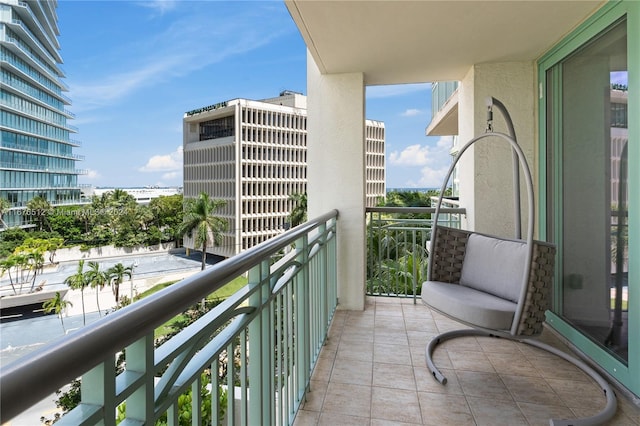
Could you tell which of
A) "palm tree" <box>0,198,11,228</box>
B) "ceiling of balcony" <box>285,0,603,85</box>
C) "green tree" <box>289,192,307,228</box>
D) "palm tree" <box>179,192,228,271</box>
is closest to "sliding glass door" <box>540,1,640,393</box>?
"ceiling of balcony" <box>285,0,603,85</box>

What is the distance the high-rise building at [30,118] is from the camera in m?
19.2

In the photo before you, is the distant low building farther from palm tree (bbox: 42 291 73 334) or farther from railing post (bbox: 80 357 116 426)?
railing post (bbox: 80 357 116 426)

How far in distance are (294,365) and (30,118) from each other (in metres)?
28.1

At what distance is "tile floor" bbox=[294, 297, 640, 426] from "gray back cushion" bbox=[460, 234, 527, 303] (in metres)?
0.47

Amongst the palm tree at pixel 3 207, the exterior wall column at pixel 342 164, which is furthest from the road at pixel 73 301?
the exterior wall column at pixel 342 164

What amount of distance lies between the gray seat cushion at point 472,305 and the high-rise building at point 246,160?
32342mm

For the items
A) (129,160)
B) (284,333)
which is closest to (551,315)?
(284,333)

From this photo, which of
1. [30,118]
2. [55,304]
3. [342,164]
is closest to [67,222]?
[55,304]

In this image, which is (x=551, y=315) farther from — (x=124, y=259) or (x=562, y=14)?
(x=124, y=259)

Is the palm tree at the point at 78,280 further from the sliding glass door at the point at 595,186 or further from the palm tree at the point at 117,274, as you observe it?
the sliding glass door at the point at 595,186

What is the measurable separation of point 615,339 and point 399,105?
60.8 metres

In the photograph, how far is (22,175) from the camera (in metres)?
19.8

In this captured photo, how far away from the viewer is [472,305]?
6.57 ft

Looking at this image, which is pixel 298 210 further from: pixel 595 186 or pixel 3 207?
pixel 595 186
